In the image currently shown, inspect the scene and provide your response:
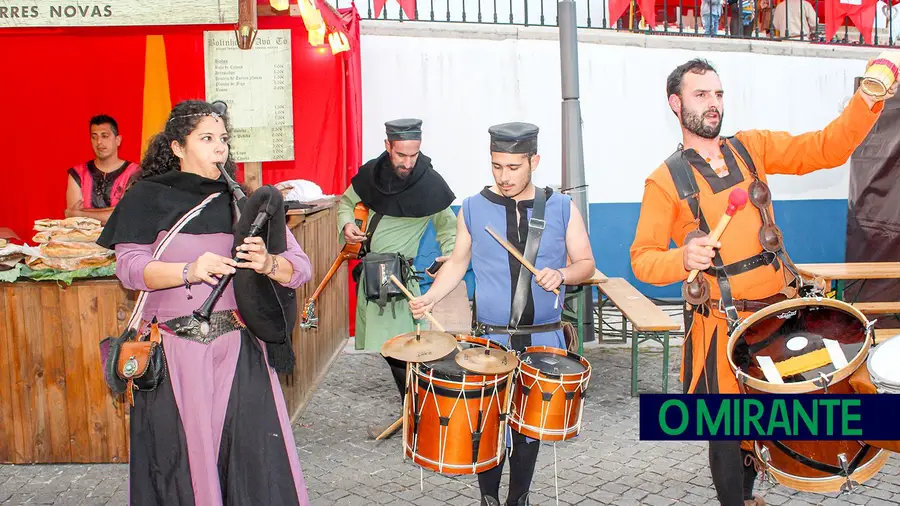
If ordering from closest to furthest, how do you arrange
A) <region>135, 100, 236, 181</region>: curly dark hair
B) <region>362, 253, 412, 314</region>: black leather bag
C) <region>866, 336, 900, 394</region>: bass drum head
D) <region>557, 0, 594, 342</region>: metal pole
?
<region>866, 336, 900, 394</region>: bass drum head → <region>135, 100, 236, 181</region>: curly dark hair → <region>362, 253, 412, 314</region>: black leather bag → <region>557, 0, 594, 342</region>: metal pole

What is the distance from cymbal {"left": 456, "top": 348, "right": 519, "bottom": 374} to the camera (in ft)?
11.6

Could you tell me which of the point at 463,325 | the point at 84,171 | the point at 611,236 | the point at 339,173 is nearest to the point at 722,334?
the point at 463,325

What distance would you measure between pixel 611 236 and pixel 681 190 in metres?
6.42

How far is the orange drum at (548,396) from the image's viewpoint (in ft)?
11.9

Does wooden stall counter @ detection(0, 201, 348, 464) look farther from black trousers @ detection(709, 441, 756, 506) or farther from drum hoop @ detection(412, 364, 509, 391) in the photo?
black trousers @ detection(709, 441, 756, 506)

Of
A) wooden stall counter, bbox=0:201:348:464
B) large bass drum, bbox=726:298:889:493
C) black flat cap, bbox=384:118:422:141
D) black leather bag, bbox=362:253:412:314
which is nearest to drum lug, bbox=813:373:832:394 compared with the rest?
large bass drum, bbox=726:298:889:493

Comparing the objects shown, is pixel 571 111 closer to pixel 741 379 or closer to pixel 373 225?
pixel 373 225

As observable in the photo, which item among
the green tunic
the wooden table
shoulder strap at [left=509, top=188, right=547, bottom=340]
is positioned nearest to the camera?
shoulder strap at [left=509, top=188, right=547, bottom=340]

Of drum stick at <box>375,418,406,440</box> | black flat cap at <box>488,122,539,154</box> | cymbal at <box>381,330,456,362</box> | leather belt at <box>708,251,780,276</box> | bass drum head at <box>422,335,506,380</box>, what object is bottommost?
drum stick at <box>375,418,406,440</box>

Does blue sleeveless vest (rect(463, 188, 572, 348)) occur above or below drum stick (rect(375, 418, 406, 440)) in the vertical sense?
above

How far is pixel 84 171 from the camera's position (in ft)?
23.5

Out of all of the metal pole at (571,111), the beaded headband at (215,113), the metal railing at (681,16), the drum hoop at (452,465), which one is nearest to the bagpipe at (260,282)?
the beaded headband at (215,113)

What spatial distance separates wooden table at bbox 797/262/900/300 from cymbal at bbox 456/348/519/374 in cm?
395

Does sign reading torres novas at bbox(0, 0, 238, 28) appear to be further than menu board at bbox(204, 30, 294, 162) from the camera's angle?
No
